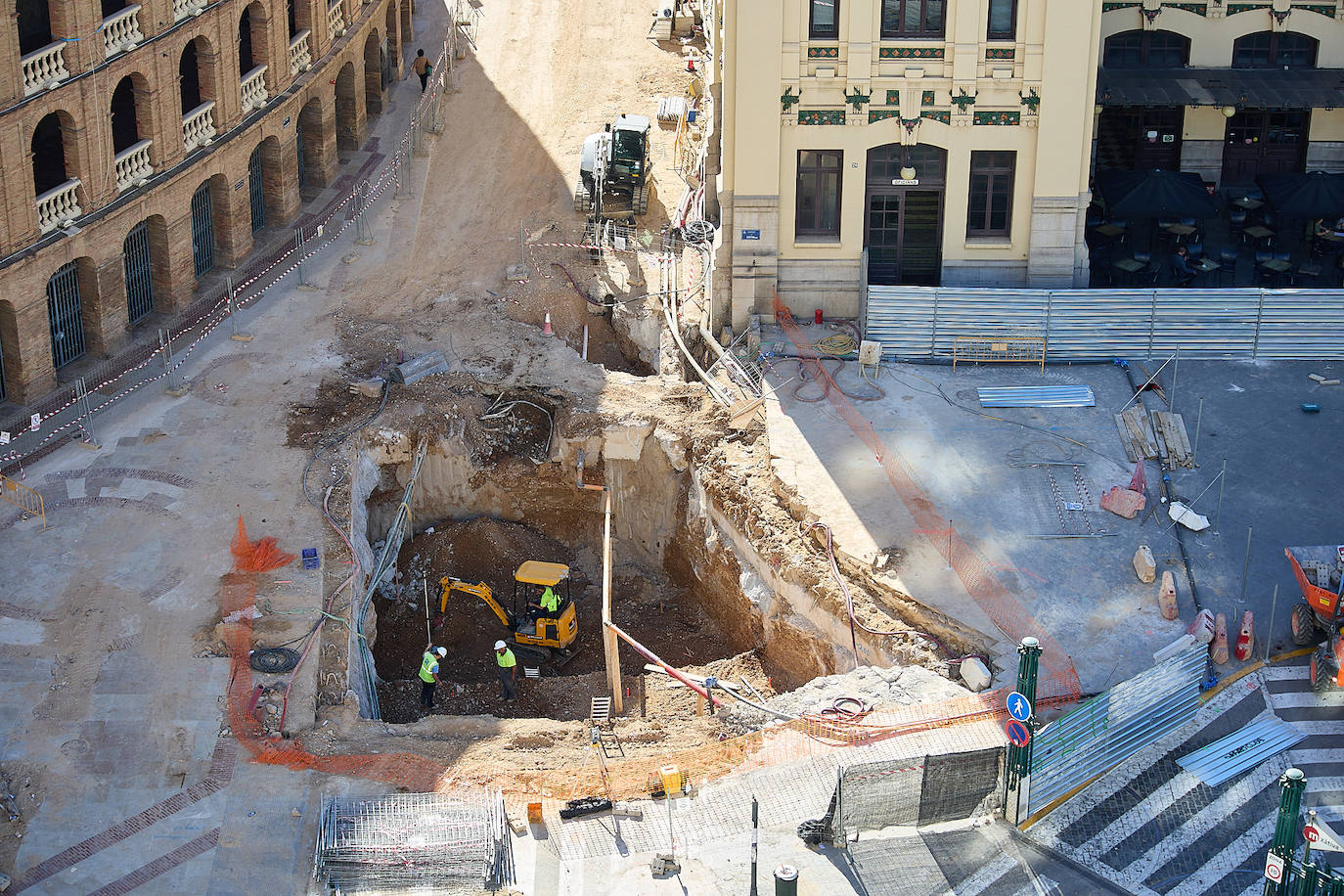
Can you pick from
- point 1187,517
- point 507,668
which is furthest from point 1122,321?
point 507,668

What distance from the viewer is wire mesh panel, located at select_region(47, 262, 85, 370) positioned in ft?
162

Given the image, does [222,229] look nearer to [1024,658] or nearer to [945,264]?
[945,264]

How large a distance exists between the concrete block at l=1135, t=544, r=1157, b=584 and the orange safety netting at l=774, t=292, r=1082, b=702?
2.83m

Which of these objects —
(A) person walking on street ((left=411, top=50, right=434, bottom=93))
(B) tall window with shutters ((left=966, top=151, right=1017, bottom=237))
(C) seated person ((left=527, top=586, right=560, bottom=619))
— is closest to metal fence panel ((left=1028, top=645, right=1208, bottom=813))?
(C) seated person ((left=527, top=586, right=560, bottom=619))

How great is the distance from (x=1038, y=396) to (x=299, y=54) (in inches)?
1129

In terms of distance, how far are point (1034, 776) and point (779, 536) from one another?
10.7m

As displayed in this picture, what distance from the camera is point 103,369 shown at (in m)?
50.1

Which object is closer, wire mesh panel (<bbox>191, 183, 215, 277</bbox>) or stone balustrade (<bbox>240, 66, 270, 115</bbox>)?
wire mesh panel (<bbox>191, 183, 215, 277</bbox>)

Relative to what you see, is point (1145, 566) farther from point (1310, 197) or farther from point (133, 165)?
point (133, 165)

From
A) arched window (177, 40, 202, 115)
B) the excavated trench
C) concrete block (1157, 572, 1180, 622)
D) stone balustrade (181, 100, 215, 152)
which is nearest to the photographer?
concrete block (1157, 572, 1180, 622)

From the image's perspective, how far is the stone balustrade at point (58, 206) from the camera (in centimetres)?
4753

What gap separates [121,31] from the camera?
4984 centimetres

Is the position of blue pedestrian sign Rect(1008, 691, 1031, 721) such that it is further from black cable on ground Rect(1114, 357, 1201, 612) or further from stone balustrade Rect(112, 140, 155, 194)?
stone balustrade Rect(112, 140, 155, 194)

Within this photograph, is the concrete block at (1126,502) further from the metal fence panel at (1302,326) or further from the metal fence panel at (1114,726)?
the metal fence panel at (1302,326)
